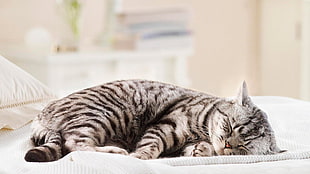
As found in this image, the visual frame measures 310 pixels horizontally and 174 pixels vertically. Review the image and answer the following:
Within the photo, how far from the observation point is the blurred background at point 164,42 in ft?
10.3

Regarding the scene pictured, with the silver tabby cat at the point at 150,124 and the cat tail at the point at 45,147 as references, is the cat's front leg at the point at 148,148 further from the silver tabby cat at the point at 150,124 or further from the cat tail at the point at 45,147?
the cat tail at the point at 45,147

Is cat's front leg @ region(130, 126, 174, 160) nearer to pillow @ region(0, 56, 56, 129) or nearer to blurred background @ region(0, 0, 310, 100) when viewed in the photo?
pillow @ region(0, 56, 56, 129)

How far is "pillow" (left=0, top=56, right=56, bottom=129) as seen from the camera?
162 centimetres

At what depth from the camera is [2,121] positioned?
157 cm

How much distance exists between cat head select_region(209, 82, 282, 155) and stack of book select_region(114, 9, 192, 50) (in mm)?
1968

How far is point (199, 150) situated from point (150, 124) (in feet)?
0.62

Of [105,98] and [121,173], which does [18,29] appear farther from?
[121,173]

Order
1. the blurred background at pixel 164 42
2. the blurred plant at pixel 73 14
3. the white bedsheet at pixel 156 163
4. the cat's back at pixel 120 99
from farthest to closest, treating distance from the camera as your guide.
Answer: the blurred plant at pixel 73 14, the blurred background at pixel 164 42, the cat's back at pixel 120 99, the white bedsheet at pixel 156 163

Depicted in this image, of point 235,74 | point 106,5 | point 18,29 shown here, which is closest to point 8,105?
point 18,29

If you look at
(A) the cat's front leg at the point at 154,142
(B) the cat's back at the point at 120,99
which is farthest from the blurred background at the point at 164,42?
(A) the cat's front leg at the point at 154,142

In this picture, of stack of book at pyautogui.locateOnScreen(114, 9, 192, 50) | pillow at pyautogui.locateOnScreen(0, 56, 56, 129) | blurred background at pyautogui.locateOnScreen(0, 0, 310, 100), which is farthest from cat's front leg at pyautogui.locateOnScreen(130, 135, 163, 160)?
stack of book at pyautogui.locateOnScreen(114, 9, 192, 50)

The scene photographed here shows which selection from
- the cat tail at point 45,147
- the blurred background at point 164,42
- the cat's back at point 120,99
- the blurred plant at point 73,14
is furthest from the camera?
the blurred plant at point 73,14

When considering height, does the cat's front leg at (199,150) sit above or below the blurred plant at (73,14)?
below

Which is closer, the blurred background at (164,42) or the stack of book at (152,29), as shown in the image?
the blurred background at (164,42)
